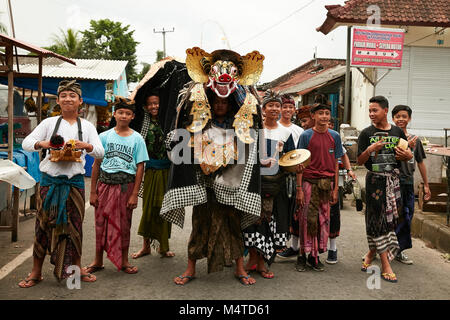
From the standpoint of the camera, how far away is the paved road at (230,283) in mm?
3900

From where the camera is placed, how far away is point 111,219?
14.5 feet

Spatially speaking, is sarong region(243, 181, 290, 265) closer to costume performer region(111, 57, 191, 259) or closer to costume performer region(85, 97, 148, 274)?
costume performer region(111, 57, 191, 259)

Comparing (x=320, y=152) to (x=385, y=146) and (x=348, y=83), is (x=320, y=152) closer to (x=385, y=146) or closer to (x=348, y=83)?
(x=385, y=146)

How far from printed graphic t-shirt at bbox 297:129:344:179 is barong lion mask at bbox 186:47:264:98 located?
3.28 ft

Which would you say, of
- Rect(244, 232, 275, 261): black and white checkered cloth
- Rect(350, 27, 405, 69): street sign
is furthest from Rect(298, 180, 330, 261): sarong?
Rect(350, 27, 405, 69): street sign

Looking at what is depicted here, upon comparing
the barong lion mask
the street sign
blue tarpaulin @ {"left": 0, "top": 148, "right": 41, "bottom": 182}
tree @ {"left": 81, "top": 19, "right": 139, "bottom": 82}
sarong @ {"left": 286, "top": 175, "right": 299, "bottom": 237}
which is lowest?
sarong @ {"left": 286, "top": 175, "right": 299, "bottom": 237}

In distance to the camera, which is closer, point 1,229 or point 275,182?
point 275,182

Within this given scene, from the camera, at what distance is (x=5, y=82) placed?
745 centimetres

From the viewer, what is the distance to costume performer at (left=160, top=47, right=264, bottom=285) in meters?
4.13

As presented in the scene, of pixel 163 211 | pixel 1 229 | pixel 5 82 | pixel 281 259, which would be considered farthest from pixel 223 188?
pixel 5 82

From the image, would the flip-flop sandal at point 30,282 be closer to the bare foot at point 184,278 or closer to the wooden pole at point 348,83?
the bare foot at point 184,278

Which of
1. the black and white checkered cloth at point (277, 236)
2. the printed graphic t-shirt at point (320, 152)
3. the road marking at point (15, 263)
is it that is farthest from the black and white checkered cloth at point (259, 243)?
the road marking at point (15, 263)

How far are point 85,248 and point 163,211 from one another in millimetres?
1803
